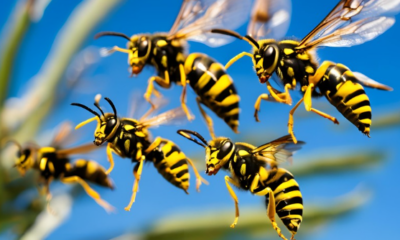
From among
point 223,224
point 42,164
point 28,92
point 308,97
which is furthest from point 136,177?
point 28,92

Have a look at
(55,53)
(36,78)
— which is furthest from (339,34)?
(36,78)

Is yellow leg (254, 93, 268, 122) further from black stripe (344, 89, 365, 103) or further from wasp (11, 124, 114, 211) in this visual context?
wasp (11, 124, 114, 211)

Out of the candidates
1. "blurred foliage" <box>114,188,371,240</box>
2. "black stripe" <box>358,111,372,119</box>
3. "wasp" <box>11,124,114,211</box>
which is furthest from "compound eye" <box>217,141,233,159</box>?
"blurred foliage" <box>114,188,371,240</box>

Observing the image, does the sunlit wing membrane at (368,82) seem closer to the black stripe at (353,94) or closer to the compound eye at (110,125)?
the black stripe at (353,94)

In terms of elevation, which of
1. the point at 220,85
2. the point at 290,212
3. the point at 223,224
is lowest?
the point at 223,224

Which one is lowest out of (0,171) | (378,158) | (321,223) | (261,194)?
(321,223)

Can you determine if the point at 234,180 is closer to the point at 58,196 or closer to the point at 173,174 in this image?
the point at 173,174

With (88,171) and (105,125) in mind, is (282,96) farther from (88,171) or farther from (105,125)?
(88,171)
